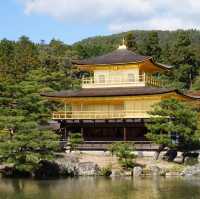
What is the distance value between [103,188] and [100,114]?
16.4 metres

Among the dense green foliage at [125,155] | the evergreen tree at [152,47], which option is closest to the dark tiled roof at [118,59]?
the dense green foliage at [125,155]

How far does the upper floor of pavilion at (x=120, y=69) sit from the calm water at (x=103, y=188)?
1455 centimetres

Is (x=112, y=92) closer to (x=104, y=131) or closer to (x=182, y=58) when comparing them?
(x=104, y=131)

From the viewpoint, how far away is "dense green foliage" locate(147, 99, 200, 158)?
3728 cm

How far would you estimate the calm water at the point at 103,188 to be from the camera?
2609 centimetres

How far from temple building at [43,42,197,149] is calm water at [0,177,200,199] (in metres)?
9.81

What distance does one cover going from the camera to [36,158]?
3244 centimetres

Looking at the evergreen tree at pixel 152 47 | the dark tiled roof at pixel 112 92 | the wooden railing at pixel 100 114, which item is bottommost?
the wooden railing at pixel 100 114

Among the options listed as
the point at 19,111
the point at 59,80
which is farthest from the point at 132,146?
the point at 59,80

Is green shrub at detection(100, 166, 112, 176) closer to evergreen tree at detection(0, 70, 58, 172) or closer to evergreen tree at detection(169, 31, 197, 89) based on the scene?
evergreen tree at detection(0, 70, 58, 172)

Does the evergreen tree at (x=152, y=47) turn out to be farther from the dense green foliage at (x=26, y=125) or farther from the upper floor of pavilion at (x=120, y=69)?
the upper floor of pavilion at (x=120, y=69)

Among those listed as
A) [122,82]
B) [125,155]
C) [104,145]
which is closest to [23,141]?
[125,155]

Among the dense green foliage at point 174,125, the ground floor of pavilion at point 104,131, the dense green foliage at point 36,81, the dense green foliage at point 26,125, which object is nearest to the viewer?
the dense green foliage at point 26,125

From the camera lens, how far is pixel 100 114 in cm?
4447
